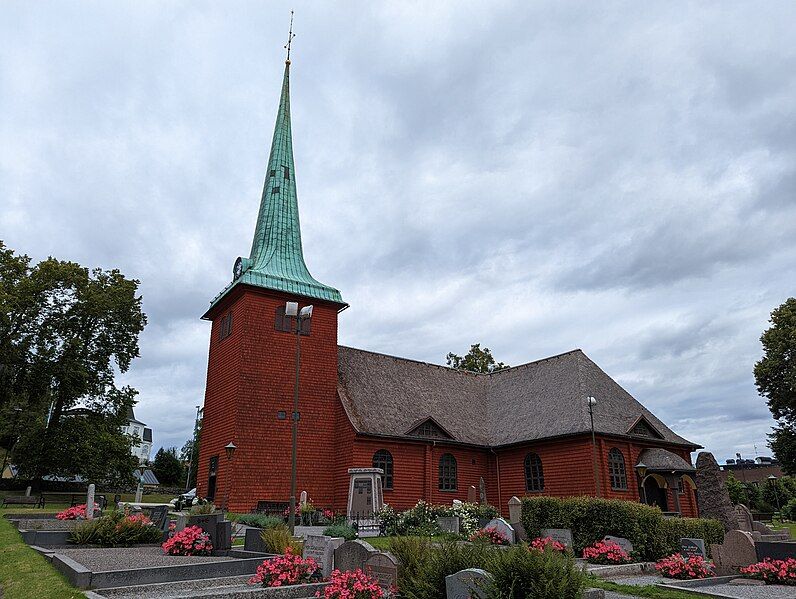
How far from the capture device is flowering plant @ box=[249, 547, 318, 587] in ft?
A: 34.6

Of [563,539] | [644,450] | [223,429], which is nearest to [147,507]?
[223,429]

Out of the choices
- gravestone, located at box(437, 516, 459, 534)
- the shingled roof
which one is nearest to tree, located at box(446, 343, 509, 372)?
the shingled roof

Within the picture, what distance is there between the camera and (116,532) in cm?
1555

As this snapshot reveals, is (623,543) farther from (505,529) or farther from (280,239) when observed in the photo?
(280,239)

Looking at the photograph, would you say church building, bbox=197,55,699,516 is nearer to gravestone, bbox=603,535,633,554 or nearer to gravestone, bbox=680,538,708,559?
gravestone, bbox=680,538,708,559

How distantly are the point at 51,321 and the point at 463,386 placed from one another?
24275mm

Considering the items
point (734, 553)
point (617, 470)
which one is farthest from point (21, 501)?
point (734, 553)

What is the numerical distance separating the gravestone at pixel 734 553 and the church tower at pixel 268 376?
17450 millimetres

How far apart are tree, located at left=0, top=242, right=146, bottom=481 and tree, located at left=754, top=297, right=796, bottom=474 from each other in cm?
4086

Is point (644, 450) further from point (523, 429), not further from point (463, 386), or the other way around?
point (463, 386)

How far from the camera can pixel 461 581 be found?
765 centimetres

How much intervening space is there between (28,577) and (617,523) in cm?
1440

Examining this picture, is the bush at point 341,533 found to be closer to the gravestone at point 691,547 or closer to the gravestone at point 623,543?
the gravestone at point 623,543

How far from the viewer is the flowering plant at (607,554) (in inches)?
621
